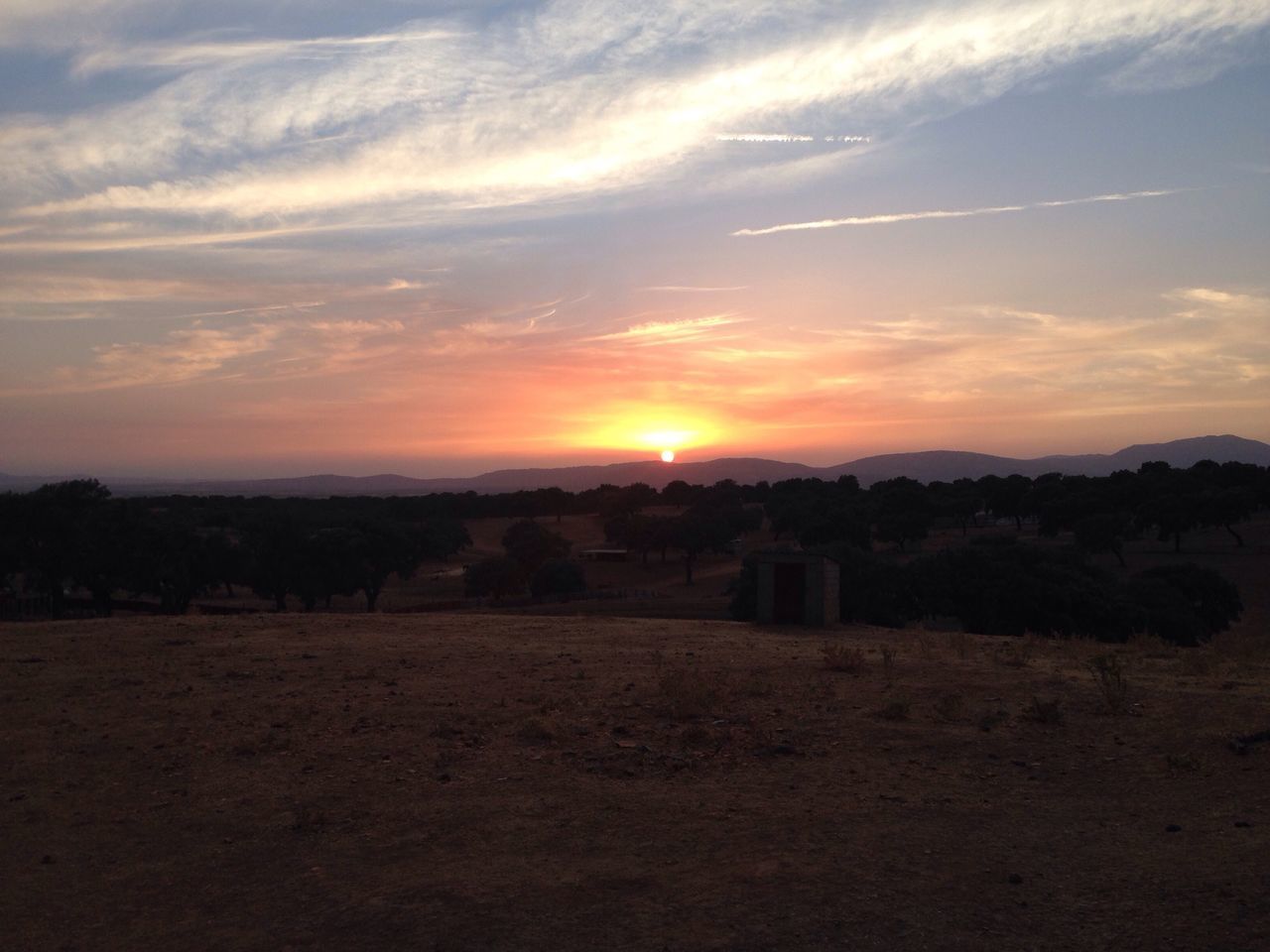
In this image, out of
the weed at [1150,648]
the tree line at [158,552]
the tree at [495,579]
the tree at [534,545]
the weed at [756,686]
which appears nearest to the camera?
the weed at [756,686]

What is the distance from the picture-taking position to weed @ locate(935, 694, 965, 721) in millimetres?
11977

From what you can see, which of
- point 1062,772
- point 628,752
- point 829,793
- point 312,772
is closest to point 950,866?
point 829,793

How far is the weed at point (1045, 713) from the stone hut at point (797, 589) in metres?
11.5

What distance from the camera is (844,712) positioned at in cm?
1247

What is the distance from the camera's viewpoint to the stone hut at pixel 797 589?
77.0 feet

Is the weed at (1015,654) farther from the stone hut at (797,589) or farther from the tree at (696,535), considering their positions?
the tree at (696,535)

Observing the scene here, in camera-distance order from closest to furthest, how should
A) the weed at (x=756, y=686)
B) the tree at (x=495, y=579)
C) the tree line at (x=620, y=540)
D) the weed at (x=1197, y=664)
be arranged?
1. the weed at (x=756, y=686)
2. the weed at (x=1197, y=664)
3. the tree line at (x=620, y=540)
4. the tree at (x=495, y=579)

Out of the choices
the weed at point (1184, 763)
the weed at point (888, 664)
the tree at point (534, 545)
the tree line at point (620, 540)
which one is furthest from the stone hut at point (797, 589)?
the tree at point (534, 545)

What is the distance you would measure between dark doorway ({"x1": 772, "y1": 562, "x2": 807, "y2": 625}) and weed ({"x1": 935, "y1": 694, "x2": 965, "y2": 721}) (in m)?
11.1

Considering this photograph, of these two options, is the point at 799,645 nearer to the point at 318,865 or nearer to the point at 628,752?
the point at 628,752

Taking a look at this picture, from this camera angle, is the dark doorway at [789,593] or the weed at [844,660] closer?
the weed at [844,660]

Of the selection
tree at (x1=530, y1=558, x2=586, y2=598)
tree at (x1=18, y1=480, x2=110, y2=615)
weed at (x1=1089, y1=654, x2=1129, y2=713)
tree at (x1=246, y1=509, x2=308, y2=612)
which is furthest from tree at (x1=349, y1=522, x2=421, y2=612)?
weed at (x1=1089, y1=654, x2=1129, y2=713)

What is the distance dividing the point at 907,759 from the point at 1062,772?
1468mm

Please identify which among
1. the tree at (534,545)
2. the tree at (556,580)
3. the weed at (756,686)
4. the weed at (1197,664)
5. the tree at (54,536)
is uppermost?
the tree at (54,536)
